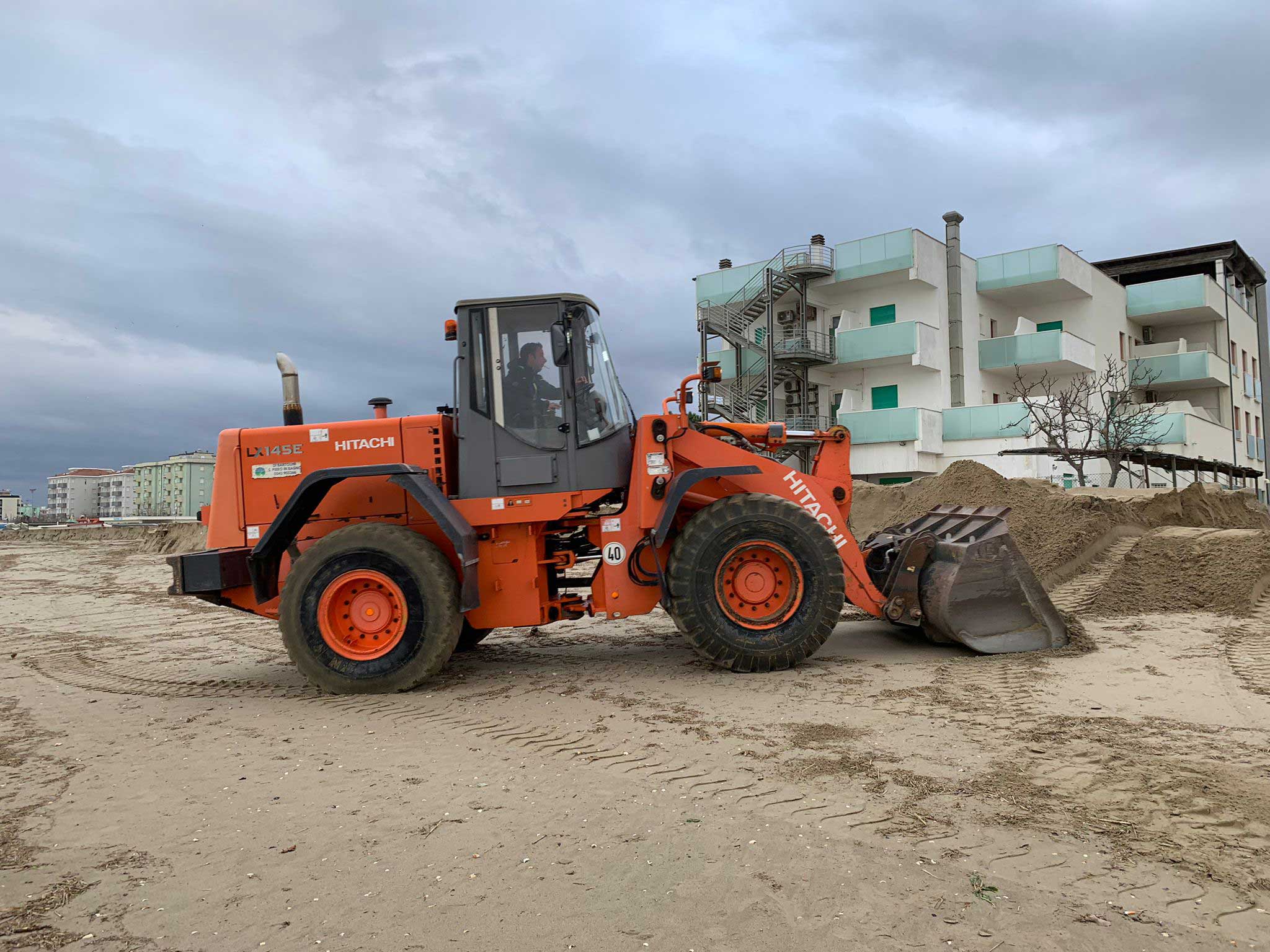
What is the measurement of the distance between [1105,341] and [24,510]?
14126cm

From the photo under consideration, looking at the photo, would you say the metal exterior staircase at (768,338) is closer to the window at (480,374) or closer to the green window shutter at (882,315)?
the green window shutter at (882,315)

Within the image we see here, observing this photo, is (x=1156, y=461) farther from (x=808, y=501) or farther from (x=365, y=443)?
(x=365, y=443)

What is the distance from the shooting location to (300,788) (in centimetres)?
441

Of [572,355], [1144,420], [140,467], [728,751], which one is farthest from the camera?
[140,467]

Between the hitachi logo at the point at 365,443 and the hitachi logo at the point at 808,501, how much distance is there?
10.9 feet

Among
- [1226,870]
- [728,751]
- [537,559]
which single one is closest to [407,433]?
[537,559]

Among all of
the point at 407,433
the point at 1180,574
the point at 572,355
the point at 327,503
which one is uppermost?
the point at 572,355

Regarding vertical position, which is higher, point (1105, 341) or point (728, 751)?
point (1105, 341)

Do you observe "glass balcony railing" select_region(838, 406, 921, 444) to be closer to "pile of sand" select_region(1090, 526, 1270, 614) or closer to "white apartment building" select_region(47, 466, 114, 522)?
"pile of sand" select_region(1090, 526, 1270, 614)

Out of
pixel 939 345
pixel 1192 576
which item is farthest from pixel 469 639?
pixel 939 345

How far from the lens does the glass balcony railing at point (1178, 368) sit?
1366 inches

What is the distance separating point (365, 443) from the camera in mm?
7129

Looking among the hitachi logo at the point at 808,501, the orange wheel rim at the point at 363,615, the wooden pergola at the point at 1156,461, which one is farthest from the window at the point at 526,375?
the wooden pergola at the point at 1156,461

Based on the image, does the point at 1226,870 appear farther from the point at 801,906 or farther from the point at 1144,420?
the point at 1144,420
